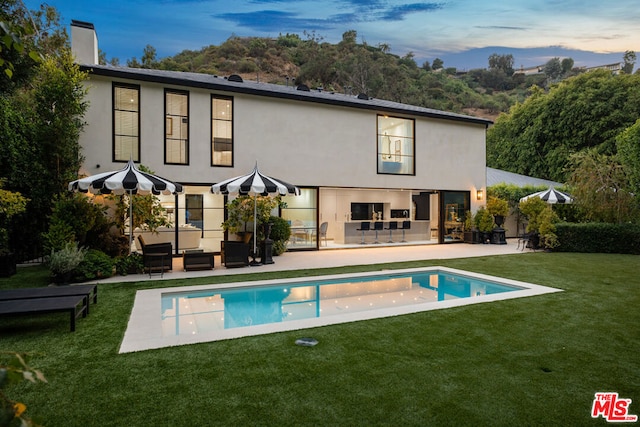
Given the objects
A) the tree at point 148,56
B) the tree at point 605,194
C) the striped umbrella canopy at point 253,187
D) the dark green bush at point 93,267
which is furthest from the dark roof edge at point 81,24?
the tree at point 148,56

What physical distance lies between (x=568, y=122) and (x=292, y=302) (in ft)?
91.4

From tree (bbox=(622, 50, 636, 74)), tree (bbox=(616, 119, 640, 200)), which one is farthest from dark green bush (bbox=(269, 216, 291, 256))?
tree (bbox=(622, 50, 636, 74))

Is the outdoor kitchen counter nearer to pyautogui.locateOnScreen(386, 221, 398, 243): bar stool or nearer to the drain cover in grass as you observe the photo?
pyautogui.locateOnScreen(386, 221, 398, 243): bar stool

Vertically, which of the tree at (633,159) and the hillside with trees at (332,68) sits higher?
the hillside with trees at (332,68)

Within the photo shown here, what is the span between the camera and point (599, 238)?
13.9m

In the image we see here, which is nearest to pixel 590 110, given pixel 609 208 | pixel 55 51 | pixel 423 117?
pixel 609 208

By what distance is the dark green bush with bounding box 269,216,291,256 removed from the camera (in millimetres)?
12477

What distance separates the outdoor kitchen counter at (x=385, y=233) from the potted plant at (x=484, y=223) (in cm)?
240

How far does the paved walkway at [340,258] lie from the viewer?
944cm

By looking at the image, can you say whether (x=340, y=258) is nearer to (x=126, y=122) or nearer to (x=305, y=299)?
(x=305, y=299)

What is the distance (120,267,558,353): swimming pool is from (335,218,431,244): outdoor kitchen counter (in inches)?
289

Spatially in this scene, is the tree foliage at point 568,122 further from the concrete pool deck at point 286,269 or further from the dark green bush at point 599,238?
the concrete pool deck at point 286,269

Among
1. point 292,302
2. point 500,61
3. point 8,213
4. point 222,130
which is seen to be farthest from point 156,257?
point 500,61

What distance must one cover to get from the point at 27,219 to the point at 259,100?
25.5 ft
